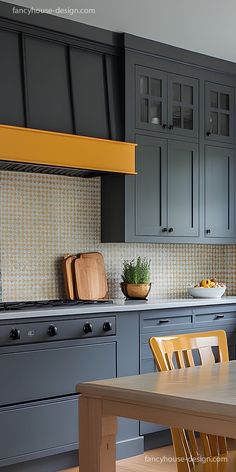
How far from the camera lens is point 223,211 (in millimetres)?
5918

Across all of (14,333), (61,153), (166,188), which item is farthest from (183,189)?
(14,333)

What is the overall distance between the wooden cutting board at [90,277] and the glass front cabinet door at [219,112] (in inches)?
50.7

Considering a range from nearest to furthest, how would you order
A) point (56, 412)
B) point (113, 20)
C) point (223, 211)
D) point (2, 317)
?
point (2, 317) < point (56, 412) < point (113, 20) < point (223, 211)

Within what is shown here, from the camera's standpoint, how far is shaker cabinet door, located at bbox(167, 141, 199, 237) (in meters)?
5.50

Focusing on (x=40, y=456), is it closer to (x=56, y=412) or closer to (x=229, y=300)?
(x=56, y=412)

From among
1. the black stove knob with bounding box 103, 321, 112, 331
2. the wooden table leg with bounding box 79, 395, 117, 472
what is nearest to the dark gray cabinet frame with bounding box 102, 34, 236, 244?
the black stove knob with bounding box 103, 321, 112, 331

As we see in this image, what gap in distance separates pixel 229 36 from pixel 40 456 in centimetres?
295

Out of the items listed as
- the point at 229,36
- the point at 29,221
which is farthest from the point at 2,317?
Result: the point at 229,36

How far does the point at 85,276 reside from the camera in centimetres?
522

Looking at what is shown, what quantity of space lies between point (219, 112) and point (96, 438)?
3.89 m

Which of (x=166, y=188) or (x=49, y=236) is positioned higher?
(x=166, y=188)

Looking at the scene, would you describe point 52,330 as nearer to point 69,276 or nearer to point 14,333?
point 14,333

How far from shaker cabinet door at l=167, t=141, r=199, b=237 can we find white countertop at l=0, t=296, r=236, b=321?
535 mm

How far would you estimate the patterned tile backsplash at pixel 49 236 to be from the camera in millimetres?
4887
